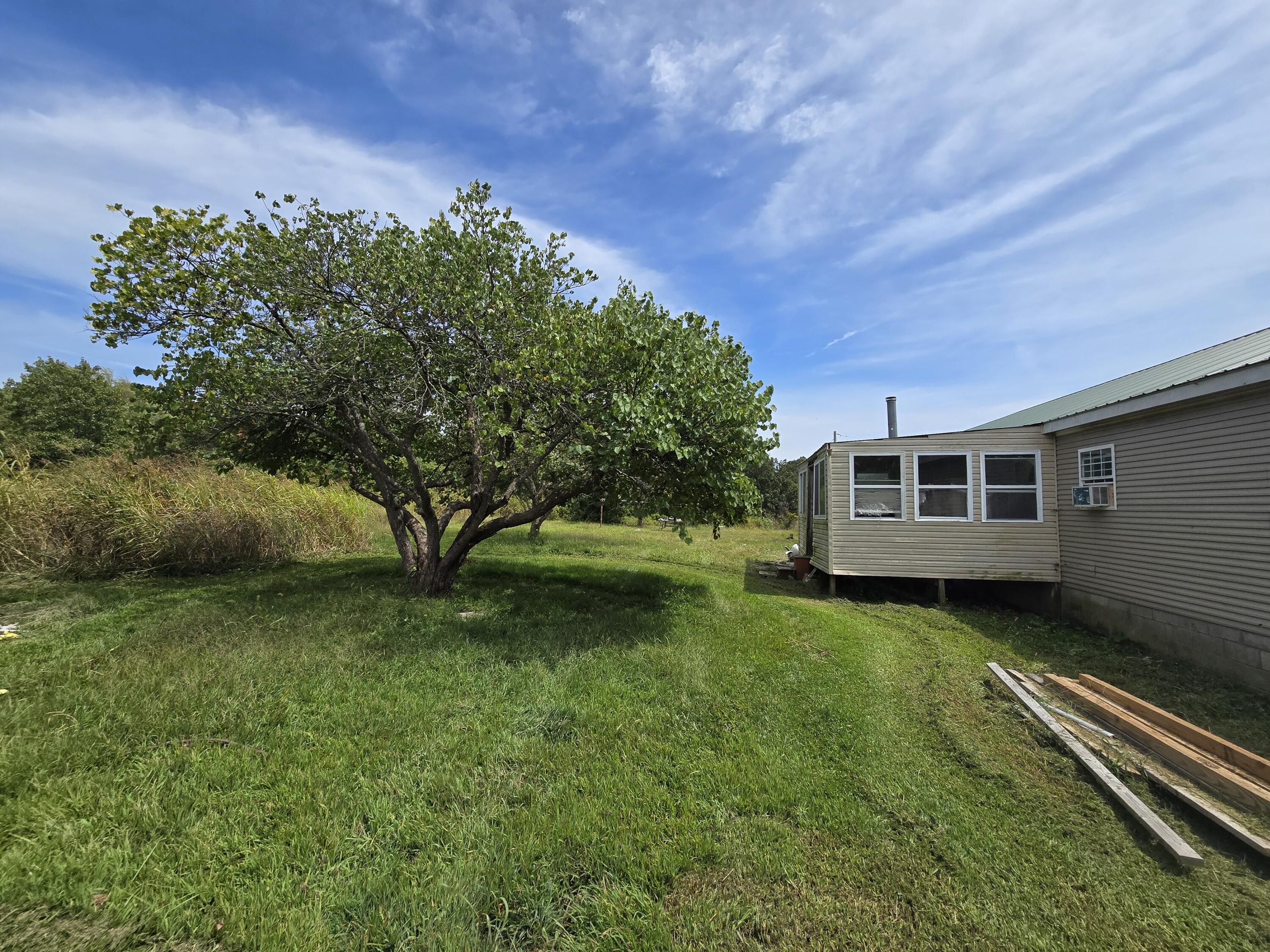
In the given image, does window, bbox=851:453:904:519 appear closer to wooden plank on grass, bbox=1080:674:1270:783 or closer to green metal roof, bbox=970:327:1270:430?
green metal roof, bbox=970:327:1270:430

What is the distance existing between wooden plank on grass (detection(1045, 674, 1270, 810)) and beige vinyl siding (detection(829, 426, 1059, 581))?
455 centimetres

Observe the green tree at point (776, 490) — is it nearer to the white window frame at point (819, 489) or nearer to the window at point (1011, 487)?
the white window frame at point (819, 489)

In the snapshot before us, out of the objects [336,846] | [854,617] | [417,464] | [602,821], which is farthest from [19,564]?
[854,617]

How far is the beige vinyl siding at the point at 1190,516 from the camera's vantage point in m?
5.90

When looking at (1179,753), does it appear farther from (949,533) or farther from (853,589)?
(853,589)

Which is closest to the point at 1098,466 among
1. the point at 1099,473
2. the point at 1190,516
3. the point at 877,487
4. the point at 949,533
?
the point at 1099,473

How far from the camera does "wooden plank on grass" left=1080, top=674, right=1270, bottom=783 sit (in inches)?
150

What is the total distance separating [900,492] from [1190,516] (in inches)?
159

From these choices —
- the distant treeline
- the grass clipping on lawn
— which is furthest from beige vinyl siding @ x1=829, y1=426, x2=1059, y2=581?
the grass clipping on lawn

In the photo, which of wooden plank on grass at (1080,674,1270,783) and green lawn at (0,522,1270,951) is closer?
green lawn at (0,522,1270,951)

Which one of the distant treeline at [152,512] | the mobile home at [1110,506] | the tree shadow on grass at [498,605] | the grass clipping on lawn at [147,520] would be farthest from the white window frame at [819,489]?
the grass clipping on lawn at [147,520]

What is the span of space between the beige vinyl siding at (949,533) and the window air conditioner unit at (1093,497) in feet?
2.97

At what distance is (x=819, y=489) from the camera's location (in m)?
12.0

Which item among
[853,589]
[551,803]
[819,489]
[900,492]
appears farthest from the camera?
[819,489]
